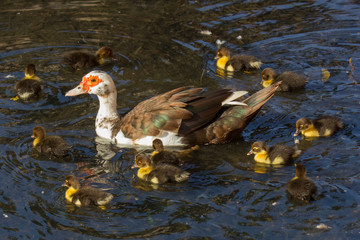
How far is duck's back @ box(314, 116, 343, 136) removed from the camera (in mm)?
7391

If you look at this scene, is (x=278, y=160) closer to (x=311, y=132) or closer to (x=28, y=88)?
(x=311, y=132)

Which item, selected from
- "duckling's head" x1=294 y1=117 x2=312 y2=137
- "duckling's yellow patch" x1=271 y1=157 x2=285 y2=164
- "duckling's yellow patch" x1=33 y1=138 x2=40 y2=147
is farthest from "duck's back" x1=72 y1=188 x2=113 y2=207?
"duckling's head" x1=294 y1=117 x2=312 y2=137

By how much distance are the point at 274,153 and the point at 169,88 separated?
267cm

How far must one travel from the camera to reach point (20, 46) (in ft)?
34.4

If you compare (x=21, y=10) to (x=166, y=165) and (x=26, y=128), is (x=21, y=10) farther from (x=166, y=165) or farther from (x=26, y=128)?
(x=166, y=165)

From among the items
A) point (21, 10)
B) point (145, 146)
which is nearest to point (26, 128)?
point (145, 146)

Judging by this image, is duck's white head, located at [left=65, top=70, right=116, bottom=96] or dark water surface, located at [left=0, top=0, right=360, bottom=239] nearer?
dark water surface, located at [left=0, top=0, right=360, bottom=239]

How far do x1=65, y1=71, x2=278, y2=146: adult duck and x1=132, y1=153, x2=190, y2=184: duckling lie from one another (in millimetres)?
797

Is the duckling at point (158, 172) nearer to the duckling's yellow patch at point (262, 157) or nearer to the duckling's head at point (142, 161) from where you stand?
the duckling's head at point (142, 161)

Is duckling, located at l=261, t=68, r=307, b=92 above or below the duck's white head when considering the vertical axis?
below

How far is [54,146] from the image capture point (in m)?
7.14

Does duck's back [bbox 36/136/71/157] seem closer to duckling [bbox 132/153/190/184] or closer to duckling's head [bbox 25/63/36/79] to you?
duckling [bbox 132/153/190/184]

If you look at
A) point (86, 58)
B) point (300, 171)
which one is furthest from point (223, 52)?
point (300, 171)

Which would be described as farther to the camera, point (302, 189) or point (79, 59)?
point (79, 59)
